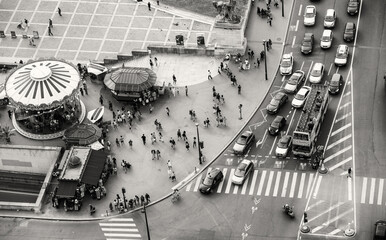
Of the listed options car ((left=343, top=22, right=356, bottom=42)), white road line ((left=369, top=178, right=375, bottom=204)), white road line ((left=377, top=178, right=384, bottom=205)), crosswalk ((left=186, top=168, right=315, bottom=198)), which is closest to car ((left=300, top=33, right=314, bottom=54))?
car ((left=343, top=22, right=356, bottom=42))

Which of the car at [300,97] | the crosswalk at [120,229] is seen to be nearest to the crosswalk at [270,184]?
the crosswalk at [120,229]

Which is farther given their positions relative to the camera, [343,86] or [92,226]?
[343,86]

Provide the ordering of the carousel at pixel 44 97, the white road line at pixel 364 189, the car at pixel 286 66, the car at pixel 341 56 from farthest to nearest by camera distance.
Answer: the car at pixel 286 66 → the car at pixel 341 56 → the carousel at pixel 44 97 → the white road line at pixel 364 189

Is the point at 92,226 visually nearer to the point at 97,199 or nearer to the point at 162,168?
the point at 97,199

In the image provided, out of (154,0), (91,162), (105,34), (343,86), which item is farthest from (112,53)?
(343,86)

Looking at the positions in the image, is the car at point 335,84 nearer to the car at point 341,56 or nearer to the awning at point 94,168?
the car at point 341,56

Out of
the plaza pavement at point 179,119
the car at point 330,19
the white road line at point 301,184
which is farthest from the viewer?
the car at point 330,19

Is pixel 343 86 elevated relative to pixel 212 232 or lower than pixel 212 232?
elevated
